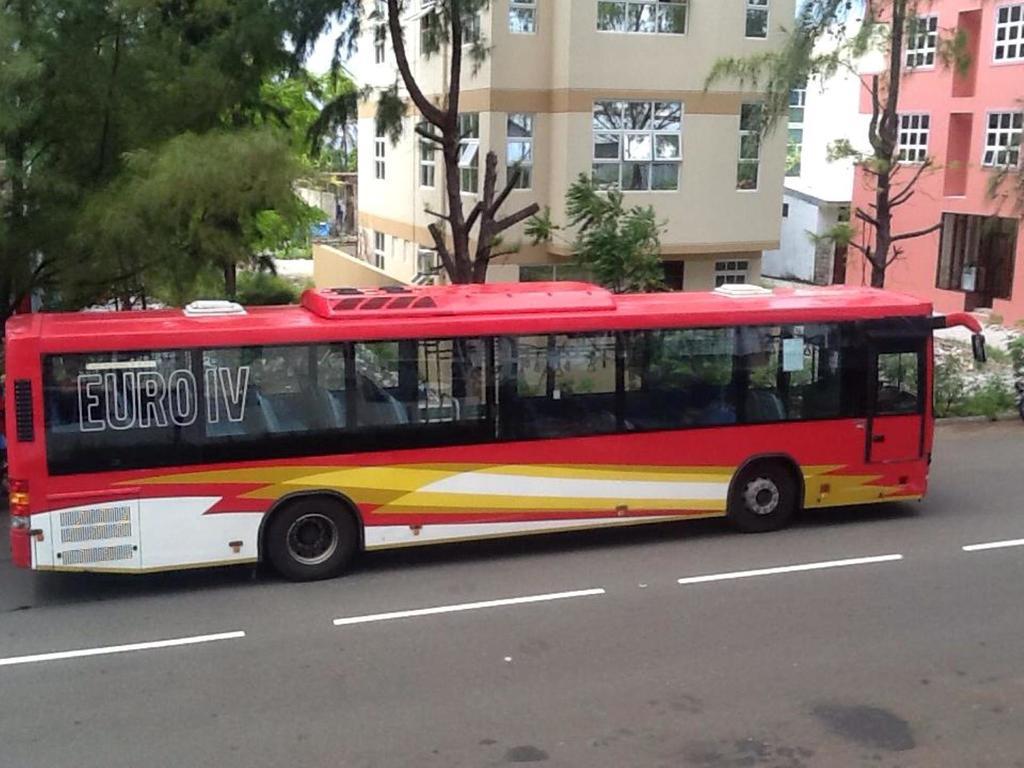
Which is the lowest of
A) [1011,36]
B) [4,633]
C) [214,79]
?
[4,633]

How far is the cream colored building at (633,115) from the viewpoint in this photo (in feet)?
72.0

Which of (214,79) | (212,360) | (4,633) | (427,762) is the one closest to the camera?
(427,762)

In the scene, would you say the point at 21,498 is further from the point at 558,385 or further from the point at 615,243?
the point at 615,243

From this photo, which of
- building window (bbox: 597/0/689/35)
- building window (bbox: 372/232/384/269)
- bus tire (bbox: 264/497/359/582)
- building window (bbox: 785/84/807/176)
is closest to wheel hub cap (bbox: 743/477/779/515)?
bus tire (bbox: 264/497/359/582)

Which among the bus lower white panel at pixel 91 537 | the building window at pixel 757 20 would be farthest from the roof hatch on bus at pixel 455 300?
the building window at pixel 757 20

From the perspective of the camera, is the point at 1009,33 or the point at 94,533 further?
the point at 1009,33

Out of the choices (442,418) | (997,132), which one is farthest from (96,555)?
(997,132)

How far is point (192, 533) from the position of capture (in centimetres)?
983

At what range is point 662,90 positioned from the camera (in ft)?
73.4

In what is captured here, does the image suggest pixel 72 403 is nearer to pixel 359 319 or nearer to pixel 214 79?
pixel 359 319

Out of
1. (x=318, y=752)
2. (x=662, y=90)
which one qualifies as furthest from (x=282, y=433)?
(x=662, y=90)

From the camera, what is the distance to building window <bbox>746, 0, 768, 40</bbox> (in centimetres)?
2309

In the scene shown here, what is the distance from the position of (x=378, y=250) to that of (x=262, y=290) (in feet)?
44.6

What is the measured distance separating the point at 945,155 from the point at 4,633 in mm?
30249
